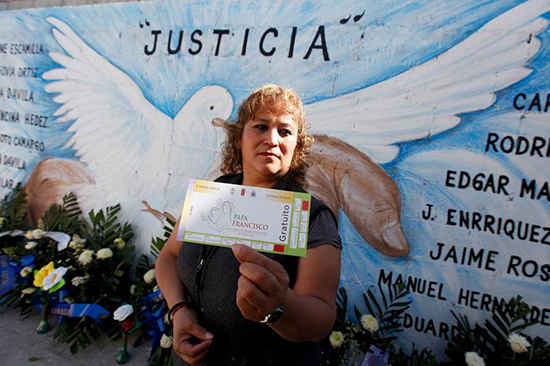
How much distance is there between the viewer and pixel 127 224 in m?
3.28

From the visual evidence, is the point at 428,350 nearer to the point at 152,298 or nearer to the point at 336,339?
the point at 336,339

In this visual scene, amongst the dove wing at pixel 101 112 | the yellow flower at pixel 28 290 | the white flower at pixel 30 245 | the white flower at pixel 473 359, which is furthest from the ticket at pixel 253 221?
the white flower at pixel 30 245

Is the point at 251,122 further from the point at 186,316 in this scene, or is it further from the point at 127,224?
the point at 127,224

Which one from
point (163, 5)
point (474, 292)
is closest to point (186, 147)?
point (163, 5)

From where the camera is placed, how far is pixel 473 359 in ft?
6.27

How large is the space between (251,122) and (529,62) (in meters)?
1.73

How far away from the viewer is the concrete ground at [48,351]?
100 inches

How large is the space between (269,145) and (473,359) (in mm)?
1612

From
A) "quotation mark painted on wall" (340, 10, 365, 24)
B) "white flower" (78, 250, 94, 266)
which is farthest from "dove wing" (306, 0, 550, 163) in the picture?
"white flower" (78, 250, 94, 266)

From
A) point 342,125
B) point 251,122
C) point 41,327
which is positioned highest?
point 342,125

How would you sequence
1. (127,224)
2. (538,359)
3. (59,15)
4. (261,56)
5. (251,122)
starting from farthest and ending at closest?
(59,15)
(127,224)
(261,56)
(538,359)
(251,122)

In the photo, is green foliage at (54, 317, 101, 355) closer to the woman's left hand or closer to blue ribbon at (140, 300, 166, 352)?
blue ribbon at (140, 300, 166, 352)

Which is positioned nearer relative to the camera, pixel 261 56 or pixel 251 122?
pixel 251 122

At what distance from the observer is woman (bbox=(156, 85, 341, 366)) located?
94 cm
